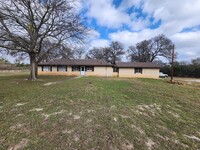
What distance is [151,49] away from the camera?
45.4 meters

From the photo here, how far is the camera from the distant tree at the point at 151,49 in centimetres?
4322

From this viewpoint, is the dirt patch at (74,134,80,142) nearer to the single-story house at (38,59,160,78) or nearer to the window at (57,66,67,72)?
the single-story house at (38,59,160,78)

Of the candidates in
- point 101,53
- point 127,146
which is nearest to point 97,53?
point 101,53

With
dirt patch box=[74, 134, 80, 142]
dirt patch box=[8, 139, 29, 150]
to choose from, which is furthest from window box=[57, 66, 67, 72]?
dirt patch box=[8, 139, 29, 150]

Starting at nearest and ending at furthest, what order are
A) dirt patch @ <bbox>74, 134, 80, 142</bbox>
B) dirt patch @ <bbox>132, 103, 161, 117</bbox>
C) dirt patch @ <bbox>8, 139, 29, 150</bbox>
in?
dirt patch @ <bbox>8, 139, 29, 150</bbox>, dirt patch @ <bbox>74, 134, 80, 142</bbox>, dirt patch @ <bbox>132, 103, 161, 117</bbox>

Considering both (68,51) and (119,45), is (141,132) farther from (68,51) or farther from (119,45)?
(119,45)

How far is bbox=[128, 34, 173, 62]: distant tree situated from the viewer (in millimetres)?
43219

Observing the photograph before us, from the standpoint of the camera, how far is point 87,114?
5824 mm

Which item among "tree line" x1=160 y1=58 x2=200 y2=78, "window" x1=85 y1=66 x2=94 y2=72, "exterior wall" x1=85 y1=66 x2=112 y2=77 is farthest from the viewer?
"tree line" x1=160 y1=58 x2=200 y2=78

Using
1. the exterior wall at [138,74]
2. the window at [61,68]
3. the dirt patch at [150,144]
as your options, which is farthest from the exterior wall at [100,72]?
the dirt patch at [150,144]

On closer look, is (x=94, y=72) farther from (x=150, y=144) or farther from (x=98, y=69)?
(x=150, y=144)

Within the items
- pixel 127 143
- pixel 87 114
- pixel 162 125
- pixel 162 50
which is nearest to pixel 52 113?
pixel 87 114

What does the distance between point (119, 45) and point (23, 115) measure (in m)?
46.4

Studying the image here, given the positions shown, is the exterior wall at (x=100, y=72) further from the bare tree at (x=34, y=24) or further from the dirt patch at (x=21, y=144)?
the dirt patch at (x=21, y=144)
